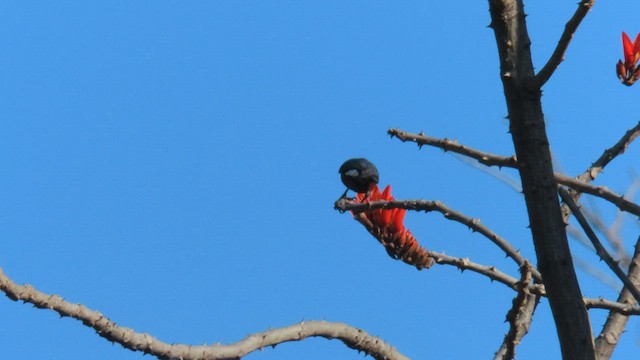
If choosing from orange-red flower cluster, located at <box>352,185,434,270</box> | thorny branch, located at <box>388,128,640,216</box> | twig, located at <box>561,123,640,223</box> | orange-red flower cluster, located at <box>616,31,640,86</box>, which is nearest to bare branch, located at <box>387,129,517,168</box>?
thorny branch, located at <box>388,128,640,216</box>

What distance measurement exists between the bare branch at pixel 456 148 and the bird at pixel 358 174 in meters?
0.22

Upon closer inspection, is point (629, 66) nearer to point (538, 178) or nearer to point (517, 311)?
Answer: point (538, 178)

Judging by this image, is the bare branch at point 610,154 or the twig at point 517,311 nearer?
the twig at point 517,311

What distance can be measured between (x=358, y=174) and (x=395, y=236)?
0.27m

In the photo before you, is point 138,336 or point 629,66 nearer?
point 138,336

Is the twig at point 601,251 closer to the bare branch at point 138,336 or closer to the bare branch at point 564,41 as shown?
the bare branch at point 564,41

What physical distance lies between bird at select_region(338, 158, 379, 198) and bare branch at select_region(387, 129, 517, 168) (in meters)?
0.22

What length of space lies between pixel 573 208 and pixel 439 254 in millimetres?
683

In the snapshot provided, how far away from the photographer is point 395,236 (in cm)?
245

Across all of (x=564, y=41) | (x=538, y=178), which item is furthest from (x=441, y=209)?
(x=564, y=41)

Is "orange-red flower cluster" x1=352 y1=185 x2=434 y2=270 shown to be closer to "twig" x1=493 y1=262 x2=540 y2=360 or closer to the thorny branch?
the thorny branch

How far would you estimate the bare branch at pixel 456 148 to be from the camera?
1885 millimetres

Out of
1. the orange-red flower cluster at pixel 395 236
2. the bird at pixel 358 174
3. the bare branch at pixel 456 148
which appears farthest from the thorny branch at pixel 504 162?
the orange-red flower cluster at pixel 395 236

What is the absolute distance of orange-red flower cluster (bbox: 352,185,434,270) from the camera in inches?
96.2
